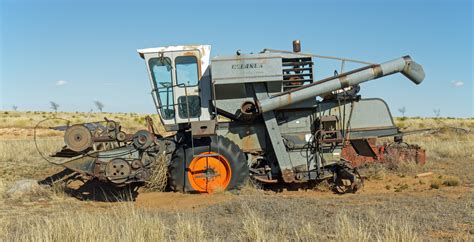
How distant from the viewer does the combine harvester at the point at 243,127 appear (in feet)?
33.7

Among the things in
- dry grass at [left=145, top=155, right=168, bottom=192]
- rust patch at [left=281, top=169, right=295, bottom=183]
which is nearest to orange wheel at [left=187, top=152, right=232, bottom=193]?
dry grass at [left=145, top=155, right=168, bottom=192]

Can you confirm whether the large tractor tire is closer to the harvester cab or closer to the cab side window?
the harvester cab

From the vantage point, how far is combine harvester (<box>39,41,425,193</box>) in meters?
10.3

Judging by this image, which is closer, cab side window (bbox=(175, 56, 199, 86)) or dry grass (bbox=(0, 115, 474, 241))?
dry grass (bbox=(0, 115, 474, 241))

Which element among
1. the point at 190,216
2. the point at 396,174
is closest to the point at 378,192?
the point at 396,174

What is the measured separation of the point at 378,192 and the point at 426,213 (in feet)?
11.1

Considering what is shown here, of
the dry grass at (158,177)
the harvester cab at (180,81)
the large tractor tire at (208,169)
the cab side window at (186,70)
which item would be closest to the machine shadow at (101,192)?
the dry grass at (158,177)

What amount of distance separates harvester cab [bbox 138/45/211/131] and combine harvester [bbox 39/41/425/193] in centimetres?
2

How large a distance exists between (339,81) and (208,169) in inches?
137

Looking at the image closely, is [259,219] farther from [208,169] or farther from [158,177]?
[158,177]

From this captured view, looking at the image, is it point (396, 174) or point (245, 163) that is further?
point (396, 174)

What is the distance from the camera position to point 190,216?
718 centimetres

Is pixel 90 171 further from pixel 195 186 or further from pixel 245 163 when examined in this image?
pixel 245 163

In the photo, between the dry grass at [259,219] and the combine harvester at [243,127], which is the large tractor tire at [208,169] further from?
the dry grass at [259,219]
